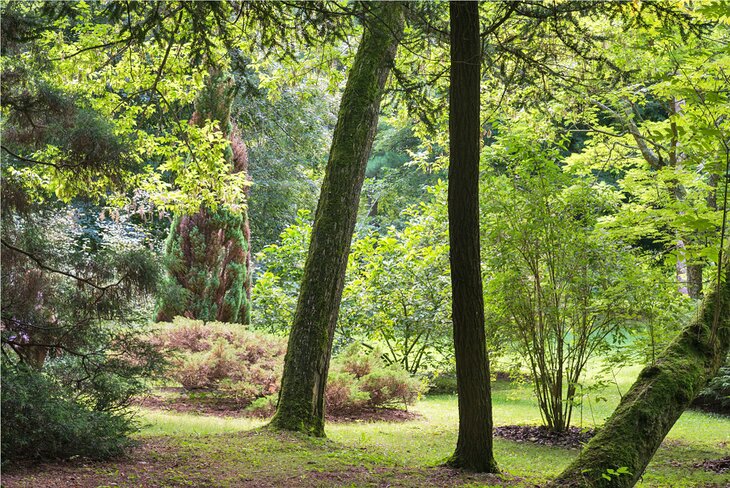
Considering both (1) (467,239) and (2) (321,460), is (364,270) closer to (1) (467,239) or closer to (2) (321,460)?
(2) (321,460)

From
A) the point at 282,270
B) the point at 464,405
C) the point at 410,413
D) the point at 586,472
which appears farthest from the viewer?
the point at 282,270

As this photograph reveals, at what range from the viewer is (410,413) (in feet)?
35.7

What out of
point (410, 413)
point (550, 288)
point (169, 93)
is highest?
point (169, 93)

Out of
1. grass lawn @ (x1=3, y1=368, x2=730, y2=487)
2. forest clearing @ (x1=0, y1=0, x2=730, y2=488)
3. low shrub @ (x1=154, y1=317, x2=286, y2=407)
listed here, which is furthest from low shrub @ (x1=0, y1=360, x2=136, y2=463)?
low shrub @ (x1=154, y1=317, x2=286, y2=407)

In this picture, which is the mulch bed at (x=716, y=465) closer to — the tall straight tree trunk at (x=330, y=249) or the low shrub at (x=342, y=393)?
the tall straight tree trunk at (x=330, y=249)

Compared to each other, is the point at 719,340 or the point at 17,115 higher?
the point at 17,115

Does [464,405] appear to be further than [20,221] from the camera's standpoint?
Yes

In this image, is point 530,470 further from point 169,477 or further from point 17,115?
point 17,115

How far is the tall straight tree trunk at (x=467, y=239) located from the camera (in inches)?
202

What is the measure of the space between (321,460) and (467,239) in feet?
7.07

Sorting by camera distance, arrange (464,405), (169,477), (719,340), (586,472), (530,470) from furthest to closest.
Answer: (530,470), (464,405), (719,340), (169,477), (586,472)


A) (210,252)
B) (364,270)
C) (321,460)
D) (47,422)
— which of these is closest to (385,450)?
(321,460)

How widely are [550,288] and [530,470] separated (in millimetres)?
2895

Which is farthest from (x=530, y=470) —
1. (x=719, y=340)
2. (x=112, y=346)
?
(x=112, y=346)
